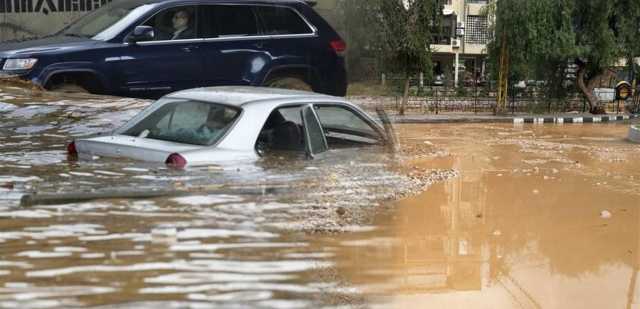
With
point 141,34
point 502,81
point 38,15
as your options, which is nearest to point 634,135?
point 502,81

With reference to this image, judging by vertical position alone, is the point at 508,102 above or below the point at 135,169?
below

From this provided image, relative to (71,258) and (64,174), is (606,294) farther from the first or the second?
(64,174)

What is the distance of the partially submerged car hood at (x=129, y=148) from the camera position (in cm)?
612

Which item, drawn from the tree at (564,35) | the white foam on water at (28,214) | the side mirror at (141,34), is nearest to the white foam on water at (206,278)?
the white foam on water at (28,214)

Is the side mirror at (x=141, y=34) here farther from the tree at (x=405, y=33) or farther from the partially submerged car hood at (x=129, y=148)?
the tree at (x=405, y=33)

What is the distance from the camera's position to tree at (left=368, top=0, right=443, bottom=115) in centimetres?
2372

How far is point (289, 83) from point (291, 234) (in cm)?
504

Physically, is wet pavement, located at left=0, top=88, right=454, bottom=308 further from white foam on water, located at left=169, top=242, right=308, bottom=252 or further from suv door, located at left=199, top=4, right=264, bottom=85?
suv door, located at left=199, top=4, right=264, bottom=85

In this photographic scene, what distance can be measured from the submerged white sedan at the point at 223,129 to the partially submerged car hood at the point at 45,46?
8.25ft

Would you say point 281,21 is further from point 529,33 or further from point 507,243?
point 529,33

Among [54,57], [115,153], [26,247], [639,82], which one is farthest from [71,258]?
[639,82]

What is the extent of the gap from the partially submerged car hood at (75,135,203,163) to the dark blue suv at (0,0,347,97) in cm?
264

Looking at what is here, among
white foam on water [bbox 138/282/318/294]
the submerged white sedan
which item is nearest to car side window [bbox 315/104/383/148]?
the submerged white sedan

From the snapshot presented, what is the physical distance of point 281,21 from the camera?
1028 centimetres
